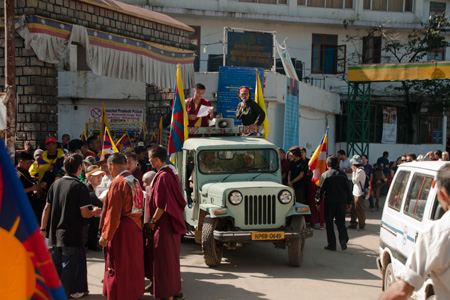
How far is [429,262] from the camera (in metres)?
3.09

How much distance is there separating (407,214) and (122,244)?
3.19 metres

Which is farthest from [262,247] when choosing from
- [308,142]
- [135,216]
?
[308,142]

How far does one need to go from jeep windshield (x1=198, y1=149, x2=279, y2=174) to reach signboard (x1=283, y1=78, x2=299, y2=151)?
30.5 ft

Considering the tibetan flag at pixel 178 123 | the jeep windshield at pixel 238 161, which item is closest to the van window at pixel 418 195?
the jeep windshield at pixel 238 161

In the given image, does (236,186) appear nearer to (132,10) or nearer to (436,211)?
(436,211)

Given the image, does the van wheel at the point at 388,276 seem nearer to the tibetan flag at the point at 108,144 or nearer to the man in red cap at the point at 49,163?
the man in red cap at the point at 49,163

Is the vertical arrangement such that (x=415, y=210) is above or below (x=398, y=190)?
below

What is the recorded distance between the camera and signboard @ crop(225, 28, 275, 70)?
1878 cm

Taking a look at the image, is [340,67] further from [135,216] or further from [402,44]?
[135,216]

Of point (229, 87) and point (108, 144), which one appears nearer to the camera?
point (108, 144)

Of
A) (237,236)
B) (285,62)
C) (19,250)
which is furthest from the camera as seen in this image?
(285,62)

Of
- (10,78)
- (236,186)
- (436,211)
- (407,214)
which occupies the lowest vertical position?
(236,186)

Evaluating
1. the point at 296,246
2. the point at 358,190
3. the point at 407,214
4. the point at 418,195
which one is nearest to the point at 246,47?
the point at 358,190

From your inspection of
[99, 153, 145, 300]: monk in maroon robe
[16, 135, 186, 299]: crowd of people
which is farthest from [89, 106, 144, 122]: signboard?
[99, 153, 145, 300]: monk in maroon robe
